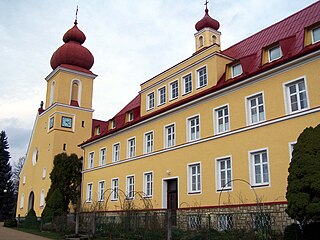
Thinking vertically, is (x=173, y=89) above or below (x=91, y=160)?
above

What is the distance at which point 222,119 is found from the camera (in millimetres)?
20594

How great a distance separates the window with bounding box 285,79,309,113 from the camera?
16.3 metres

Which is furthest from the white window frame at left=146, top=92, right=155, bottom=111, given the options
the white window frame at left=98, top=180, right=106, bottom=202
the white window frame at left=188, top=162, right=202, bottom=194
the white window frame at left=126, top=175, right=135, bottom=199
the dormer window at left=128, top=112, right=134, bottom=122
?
the white window frame at left=98, top=180, right=106, bottom=202

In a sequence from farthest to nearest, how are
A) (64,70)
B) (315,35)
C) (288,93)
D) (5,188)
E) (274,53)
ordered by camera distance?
1. (5,188)
2. (64,70)
3. (274,53)
4. (315,35)
5. (288,93)

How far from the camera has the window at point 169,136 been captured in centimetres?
2423

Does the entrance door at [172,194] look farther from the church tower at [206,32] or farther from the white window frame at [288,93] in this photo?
the church tower at [206,32]

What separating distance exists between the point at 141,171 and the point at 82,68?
854 inches

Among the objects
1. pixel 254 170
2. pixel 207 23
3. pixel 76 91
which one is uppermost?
pixel 207 23

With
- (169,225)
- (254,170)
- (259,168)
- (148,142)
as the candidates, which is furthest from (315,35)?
(148,142)

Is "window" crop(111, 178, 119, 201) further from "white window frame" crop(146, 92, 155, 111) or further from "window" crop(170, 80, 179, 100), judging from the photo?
"window" crop(170, 80, 179, 100)

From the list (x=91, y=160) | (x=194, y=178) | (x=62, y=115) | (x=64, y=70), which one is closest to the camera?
(x=194, y=178)

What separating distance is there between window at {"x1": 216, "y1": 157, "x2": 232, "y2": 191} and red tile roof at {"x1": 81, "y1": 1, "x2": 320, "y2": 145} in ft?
12.8

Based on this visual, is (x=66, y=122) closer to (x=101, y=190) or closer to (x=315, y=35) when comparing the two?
(x=101, y=190)

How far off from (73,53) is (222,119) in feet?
89.6
